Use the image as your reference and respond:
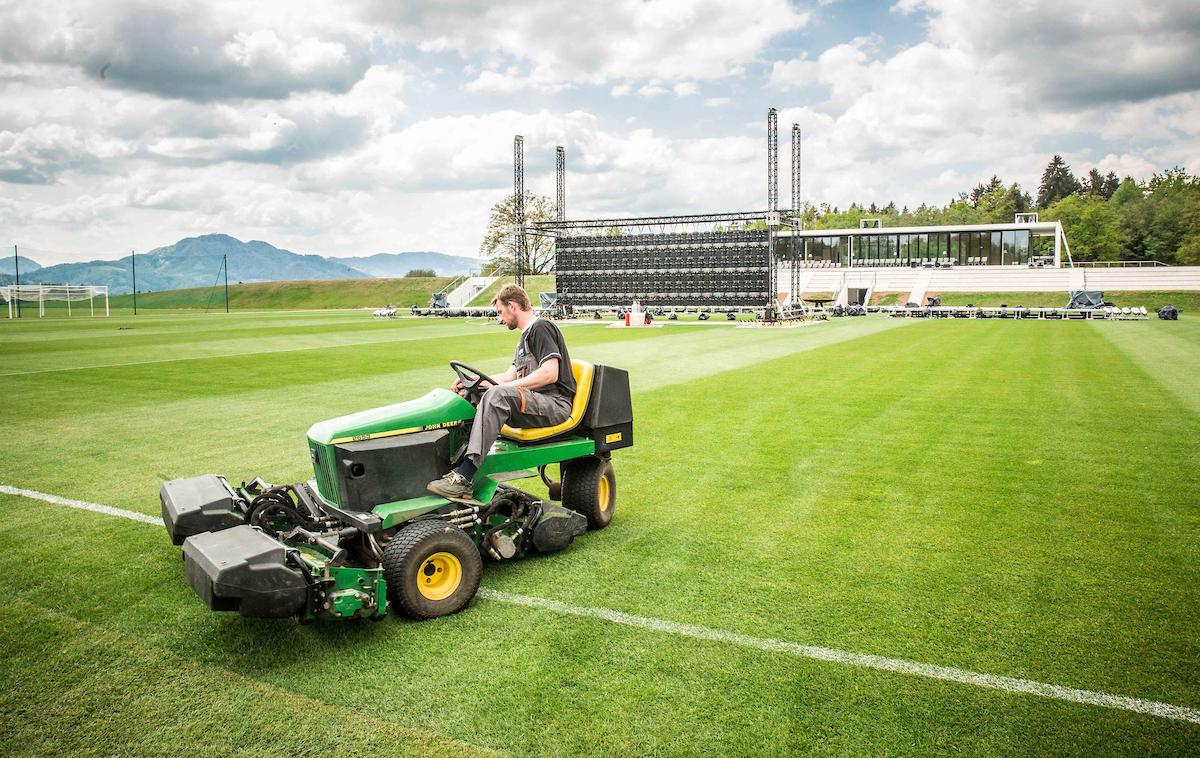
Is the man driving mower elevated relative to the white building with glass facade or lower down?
lower down

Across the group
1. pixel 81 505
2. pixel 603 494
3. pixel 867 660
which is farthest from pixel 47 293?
pixel 867 660

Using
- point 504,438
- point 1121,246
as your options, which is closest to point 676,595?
point 504,438

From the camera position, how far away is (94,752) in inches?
125

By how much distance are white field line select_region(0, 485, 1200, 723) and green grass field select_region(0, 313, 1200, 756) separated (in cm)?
5

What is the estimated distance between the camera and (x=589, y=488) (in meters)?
6.00

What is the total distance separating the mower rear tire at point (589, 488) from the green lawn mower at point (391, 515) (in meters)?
0.01

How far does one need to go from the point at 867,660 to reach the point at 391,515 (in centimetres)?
286

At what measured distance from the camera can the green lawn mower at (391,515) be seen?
13.1 feet

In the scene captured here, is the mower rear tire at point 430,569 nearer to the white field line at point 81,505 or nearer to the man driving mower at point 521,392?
the man driving mower at point 521,392

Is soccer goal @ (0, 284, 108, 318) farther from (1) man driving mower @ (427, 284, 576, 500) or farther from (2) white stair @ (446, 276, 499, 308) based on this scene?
(1) man driving mower @ (427, 284, 576, 500)

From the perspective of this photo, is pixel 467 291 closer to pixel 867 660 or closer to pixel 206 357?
pixel 206 357

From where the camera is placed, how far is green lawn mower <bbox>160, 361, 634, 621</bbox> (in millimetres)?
3982

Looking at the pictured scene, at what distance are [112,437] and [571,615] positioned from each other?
8.12 m

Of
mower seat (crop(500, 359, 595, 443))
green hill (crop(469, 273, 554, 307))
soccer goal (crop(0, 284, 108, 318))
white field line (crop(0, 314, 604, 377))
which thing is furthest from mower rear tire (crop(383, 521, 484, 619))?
green hill (crop(469, 273, 554, 307))
